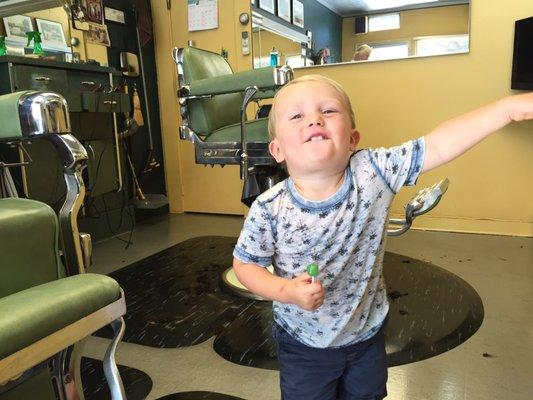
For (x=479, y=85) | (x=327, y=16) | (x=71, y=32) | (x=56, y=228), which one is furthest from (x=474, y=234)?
(x=71, y=32)

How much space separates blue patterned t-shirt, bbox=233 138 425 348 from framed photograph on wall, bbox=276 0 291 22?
105 inches

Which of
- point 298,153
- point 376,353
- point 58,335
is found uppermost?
point 298,153

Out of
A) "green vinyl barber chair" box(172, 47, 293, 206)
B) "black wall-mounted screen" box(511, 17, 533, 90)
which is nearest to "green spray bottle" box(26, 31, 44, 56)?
"green vinyl barber chair" box(172, 47, 293, 206)

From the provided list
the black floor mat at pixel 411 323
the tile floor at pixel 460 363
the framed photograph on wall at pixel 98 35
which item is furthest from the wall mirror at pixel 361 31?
the black floor mat at pixel 411 323

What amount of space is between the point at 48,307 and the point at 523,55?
8.89 feet

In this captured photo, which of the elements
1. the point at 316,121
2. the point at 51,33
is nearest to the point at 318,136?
the point at 316,121

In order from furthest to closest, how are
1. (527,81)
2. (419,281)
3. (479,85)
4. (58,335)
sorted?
(479,85) < (527,81) < (419,281) < (58,335)

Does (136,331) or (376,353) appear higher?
(376,353)

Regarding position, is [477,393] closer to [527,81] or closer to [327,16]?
[527,81]

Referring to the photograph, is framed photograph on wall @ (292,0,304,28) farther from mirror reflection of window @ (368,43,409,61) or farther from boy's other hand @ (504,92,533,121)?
boy's other hand @ (504,92,533,121)

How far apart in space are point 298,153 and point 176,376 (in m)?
0.91

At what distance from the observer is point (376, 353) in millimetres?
874

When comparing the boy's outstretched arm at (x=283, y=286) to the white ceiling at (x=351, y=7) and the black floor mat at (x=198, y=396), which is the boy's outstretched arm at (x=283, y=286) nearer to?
the black floor mat at (x=198, y=396)

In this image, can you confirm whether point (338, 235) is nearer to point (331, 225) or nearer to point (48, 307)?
point (331, 225)
